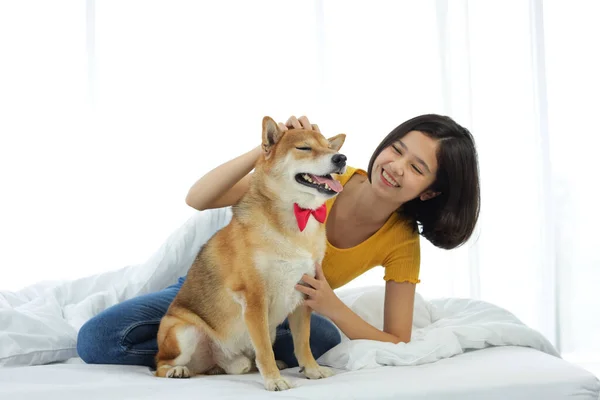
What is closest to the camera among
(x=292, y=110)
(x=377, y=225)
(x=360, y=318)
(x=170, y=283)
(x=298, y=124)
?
(x=298, y=124)

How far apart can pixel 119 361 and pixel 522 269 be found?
2.98 metres

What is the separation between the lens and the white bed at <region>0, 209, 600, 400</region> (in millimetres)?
1596

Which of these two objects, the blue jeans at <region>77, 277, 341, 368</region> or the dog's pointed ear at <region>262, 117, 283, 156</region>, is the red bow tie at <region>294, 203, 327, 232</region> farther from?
A: the blue jeans at <region>77, 277, 341, 368</region>

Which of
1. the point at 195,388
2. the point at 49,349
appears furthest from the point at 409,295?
the point at 49,349

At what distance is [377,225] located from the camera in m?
2.29

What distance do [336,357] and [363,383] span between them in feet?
1.21

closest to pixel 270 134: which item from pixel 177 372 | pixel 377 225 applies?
pixel 377 225

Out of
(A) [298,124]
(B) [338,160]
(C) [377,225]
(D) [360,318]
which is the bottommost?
(D) [360,318]

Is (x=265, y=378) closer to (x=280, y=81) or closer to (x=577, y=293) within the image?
(x=280, y=81)

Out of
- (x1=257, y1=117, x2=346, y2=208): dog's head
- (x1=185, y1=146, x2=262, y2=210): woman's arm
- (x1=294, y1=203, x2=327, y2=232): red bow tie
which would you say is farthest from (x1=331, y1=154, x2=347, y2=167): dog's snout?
(x1=185, y1=146, x2=262, y2=210): woman's arm

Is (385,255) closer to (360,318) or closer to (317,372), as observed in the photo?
(360,318)

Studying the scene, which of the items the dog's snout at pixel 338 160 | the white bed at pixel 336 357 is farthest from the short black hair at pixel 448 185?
the dog's snout at pixel 338 160

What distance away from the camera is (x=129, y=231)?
3977 mm

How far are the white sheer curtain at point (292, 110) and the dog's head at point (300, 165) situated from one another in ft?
7.22
